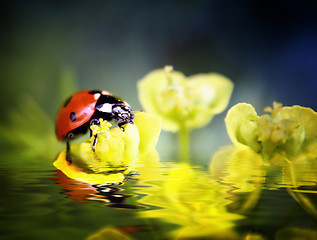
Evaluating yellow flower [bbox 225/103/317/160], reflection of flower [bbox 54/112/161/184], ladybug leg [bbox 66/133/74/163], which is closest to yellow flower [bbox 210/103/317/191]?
yellow flower [bbox 225/103/317/160]

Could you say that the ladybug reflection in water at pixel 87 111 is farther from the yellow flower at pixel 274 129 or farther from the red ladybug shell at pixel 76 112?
the yellow flower at pixel 274 129

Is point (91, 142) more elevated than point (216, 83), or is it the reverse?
point (216, 83)

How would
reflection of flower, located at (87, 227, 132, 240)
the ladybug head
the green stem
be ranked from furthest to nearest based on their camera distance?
the green stem → the ladybug head → reflection of flower, located at (87, 227, 132, 240)

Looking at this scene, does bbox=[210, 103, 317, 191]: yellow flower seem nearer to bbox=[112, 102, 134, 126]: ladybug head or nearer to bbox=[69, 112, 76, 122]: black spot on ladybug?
bbox=[112, 102, 134, 126]: ladybug head

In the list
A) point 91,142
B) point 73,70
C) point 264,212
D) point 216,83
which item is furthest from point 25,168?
point 73,70

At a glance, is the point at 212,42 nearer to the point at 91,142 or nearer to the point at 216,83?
the point at 216,83

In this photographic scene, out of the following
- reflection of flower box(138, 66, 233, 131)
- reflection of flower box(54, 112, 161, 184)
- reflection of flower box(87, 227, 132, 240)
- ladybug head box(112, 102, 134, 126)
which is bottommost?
reflection of flower box(87, 227, 132, 240)

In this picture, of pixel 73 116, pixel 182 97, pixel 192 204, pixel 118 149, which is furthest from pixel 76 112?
pixel 192 204
